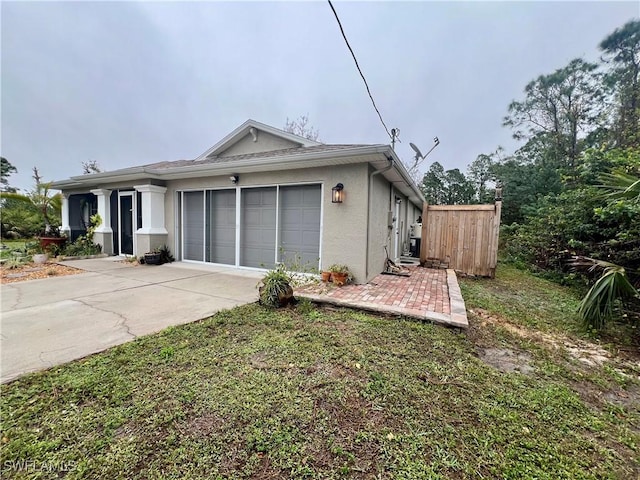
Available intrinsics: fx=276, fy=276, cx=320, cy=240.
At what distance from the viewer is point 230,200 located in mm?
7621

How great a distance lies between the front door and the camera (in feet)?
30.4

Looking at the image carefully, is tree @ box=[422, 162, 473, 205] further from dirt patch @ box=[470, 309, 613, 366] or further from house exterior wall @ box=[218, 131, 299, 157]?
dirt patch @ box=[470, 309, 613, 366]

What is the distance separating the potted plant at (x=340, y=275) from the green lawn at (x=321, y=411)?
7.44 feet

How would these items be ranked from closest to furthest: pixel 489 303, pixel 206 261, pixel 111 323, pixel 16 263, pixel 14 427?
pixel 14 427, pixel 111 323, pixel 489 303, pixel 16 263, pixel 206 261

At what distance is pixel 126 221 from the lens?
943 centimetres

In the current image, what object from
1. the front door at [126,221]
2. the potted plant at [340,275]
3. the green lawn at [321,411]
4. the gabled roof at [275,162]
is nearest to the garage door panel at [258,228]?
the gabled roof at [275,162]

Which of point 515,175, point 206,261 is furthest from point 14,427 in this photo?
point 515,175

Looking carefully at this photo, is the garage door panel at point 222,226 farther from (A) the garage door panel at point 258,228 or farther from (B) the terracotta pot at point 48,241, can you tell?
(B) the terracotta pot at point 48,241

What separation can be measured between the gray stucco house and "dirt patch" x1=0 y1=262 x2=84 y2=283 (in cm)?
182

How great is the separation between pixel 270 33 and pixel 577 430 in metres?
8.70

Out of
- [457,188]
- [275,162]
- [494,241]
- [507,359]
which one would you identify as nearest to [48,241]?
[275,162]

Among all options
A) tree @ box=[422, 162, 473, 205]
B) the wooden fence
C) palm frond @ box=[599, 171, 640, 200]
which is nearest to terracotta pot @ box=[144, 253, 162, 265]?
the wooden fence

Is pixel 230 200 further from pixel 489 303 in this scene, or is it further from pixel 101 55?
pixel 101 55

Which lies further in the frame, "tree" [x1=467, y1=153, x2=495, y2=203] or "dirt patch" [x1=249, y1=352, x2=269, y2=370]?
"tree" [x1=467, y1=153, x2=495, y2=203]
